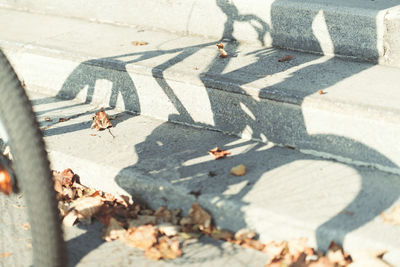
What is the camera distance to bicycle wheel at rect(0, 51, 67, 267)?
5.65 feet

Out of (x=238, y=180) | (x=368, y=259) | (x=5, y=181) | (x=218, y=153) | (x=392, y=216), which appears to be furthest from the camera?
(x=218, y=153)

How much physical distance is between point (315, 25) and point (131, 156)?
159 cm

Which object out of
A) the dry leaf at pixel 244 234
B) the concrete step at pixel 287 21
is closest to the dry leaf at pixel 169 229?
the dry leaf at pixel 244 234

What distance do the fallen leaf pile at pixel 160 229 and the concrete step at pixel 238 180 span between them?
4 cm

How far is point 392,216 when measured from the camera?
2.37m

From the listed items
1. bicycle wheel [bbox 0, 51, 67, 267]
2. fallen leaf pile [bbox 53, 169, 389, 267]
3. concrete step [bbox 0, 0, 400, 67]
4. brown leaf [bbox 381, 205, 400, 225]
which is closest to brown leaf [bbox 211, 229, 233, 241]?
fallen leaf pile [bbox 53, 169, 389, 267]

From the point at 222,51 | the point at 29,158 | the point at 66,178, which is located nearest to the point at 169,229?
the point at 66,178

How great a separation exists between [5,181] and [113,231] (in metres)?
0.84

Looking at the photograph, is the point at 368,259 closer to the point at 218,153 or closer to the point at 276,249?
the point at 276,249

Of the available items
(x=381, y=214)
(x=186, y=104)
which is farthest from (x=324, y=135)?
(x=186, y=104)

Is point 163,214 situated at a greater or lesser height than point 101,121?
lesser

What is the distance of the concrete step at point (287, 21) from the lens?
11.0 ft

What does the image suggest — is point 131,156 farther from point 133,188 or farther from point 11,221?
point 11,221

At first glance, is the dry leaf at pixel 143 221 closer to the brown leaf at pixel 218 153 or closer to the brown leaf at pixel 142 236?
the brown leaf at pixel 142 236
